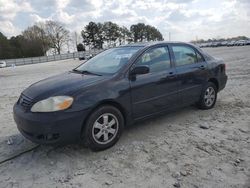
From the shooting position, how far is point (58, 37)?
251ft

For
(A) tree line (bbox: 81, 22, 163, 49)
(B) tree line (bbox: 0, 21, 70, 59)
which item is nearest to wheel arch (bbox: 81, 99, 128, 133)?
(B) tree line (bbox: 0, 21, 70, 59)

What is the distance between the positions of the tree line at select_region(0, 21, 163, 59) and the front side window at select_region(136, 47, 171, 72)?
55976 millimetres

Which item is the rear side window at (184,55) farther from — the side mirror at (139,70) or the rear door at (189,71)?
the side mirror at (139,70)

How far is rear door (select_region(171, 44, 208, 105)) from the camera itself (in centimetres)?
489

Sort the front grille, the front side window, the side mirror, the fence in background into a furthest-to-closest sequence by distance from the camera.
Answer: the fence in background
the front side window
the side mirror
the front grille

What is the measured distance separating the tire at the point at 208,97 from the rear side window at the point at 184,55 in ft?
2.29

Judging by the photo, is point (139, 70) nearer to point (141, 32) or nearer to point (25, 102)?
point (25, 102)

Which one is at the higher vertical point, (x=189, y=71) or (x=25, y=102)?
(x=189, y=71)

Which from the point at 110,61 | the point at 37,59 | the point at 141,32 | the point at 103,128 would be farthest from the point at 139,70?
the point at 141,32

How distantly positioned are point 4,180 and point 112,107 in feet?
5.66

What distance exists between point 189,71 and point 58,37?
7644cm

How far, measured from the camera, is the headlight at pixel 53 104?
3416mm

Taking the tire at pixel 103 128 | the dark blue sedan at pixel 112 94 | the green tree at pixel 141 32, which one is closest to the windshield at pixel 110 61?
the dark blue sedan at pixel 112 94

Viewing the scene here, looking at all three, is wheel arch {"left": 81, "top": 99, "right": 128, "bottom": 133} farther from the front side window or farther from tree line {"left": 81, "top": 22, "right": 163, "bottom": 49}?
tree line {"left": 81, "top": 22, "right": 163, "bottom": 49}
